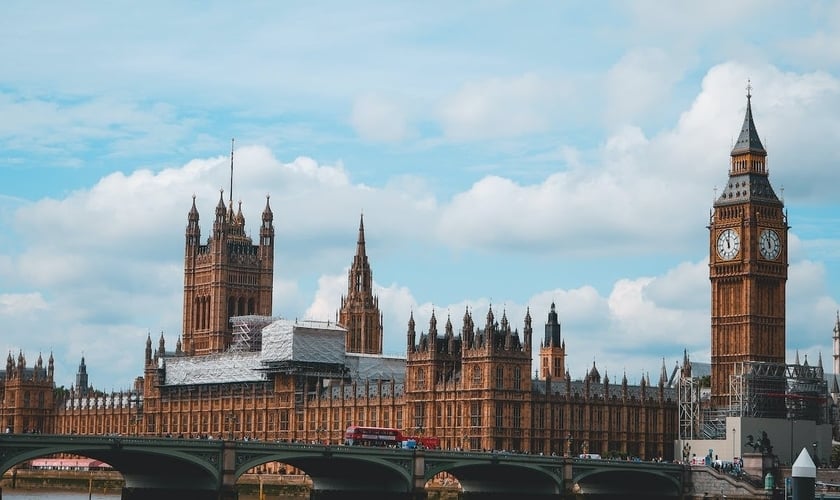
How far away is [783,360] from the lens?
153 metres

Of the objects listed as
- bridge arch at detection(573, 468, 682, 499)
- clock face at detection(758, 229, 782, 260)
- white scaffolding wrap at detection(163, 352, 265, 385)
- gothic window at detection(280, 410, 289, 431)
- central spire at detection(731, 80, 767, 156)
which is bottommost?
bridge arch at detection(573, 468, 682, 499)

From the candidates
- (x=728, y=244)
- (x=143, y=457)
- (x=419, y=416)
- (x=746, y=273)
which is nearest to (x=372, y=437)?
(x=419, y=416)

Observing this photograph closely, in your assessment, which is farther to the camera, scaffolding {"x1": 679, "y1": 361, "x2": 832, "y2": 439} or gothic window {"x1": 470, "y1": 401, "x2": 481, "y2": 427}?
gothic window {"x1": 470, "y1": 401, "x2": 481, "y2": 427}

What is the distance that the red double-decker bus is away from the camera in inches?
5221

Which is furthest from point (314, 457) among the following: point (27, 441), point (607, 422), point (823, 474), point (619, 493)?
point (607, 422)

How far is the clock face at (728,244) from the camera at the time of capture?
152 metres

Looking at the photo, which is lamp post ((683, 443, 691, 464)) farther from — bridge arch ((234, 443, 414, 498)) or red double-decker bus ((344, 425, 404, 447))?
bridge arch ((234, 443, 414, 498))

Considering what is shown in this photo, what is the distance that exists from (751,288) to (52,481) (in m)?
78.6

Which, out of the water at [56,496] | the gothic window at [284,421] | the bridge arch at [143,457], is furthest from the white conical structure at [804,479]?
the gothic window at [284,421]

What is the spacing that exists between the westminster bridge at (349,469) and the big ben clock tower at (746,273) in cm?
2472

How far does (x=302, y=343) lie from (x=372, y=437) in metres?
48.2

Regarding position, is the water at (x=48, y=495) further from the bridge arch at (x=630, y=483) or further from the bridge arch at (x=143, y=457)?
the bridge arch at (x=630, y=483)

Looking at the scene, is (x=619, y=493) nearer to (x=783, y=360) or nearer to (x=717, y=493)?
(x=717, y=493)

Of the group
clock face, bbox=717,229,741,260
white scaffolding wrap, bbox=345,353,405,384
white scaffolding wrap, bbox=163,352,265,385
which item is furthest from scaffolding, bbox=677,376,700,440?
white scaffolding wrap, bbox=163,352,265,385
